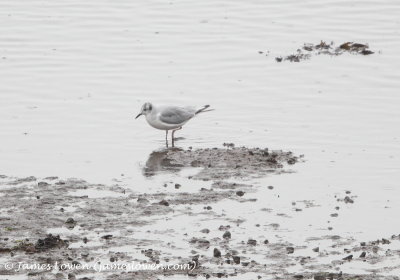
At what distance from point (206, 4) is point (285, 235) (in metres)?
15.9

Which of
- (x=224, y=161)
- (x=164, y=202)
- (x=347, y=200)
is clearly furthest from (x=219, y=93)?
(x=164, y=202)

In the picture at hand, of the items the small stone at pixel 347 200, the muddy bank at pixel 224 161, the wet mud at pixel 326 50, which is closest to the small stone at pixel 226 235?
the small stone at pixel 347 200

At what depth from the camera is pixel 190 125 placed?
60.3 feet

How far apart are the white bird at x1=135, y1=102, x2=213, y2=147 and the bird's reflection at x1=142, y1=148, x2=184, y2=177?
0.64 metres

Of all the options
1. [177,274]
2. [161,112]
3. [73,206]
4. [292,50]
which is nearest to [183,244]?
[177,274]

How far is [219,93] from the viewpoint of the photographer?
19.8 m

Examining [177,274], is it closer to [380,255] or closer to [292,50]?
[380,255]

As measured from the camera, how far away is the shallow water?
574 inches

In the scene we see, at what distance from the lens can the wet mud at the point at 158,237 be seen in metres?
11.0

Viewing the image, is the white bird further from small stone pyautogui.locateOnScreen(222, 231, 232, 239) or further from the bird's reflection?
small stone pyautogui.locateOnScreen(222, 231, 232, 239)

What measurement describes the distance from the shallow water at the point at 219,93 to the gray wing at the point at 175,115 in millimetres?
414

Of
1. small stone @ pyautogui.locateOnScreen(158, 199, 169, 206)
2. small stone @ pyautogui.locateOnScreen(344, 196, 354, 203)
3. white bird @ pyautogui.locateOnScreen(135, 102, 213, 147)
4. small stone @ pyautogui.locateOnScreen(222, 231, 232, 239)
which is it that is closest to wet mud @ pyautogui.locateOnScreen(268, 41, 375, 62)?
white bird @ pyautogui.locateOnScreen(135, 102, 213, 147)

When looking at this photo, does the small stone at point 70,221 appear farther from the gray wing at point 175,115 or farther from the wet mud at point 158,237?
the gray wing at point 175,115

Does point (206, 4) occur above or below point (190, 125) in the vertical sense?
above
